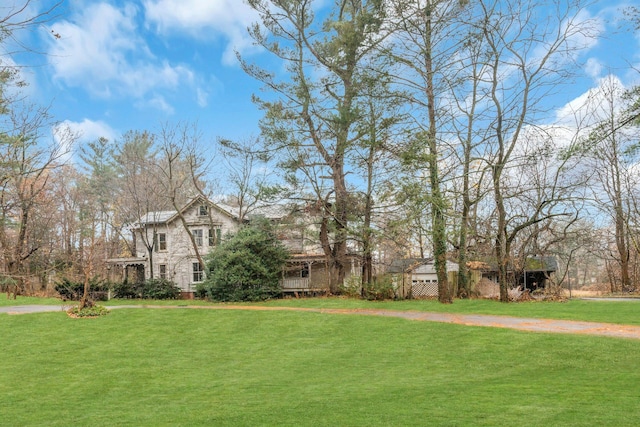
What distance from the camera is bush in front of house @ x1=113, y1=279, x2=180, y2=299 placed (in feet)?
83.1

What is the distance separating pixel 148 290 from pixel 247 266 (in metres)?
6.92

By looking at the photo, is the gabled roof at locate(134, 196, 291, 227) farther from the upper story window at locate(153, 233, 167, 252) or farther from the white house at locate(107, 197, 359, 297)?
the upper story window at locate(153, 233, 167, 252)

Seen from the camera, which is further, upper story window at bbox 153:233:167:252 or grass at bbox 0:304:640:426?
upper story window at bbox 153:233:167:252

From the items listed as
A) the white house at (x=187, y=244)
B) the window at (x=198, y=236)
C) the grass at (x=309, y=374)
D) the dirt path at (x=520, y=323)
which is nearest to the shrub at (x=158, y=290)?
the white house at (x=187, y=244)

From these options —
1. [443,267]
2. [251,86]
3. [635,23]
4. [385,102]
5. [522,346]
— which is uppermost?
[251,86]

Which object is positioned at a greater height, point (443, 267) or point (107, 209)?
point (107, 209)

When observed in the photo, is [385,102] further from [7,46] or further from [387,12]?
[7,46]

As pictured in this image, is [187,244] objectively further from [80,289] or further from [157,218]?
[80,289]

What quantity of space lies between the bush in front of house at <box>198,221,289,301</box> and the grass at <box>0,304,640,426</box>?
7.34 m

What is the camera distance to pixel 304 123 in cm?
2302

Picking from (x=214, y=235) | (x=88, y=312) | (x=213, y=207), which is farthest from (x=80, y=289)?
(x=213, y=207)

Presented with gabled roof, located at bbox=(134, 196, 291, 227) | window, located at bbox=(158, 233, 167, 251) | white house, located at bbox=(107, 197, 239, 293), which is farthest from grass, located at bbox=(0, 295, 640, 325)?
window, located at bbox=(158, 233, 167, 251)

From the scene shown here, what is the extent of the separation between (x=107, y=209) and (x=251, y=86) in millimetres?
22417

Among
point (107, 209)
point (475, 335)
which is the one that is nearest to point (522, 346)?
point (475, 335)
